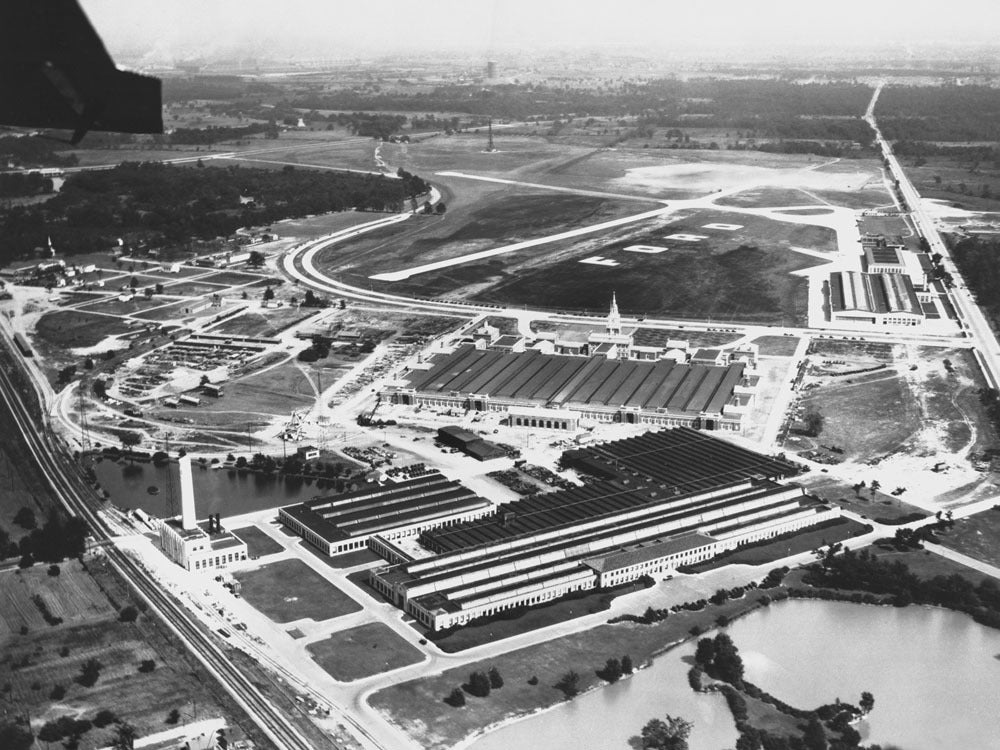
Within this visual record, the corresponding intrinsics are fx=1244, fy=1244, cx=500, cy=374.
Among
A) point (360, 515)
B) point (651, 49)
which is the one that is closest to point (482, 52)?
point (651, 49)

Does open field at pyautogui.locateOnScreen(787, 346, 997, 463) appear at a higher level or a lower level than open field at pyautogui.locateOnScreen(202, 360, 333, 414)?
higher

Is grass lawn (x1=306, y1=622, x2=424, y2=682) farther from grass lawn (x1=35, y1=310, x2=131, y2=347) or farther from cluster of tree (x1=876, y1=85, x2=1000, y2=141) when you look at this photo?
cluster of tree (x1=876, y1=85, x2=1000, y2=141)

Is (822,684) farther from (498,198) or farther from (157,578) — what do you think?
(498,198)

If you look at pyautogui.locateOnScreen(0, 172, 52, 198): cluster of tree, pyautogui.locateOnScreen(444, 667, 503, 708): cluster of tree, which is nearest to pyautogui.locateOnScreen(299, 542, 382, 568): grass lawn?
pyautogui.locateOnScreen(444, 667, 503, 708): cluster of tree

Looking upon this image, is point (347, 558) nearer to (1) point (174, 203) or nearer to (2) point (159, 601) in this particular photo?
(2) point (159, 601)

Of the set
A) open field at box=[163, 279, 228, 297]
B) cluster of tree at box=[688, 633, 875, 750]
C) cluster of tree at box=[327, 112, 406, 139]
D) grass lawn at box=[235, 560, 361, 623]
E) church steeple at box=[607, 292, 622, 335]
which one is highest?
cluster of tree at box=[327, 112, 406, 139]

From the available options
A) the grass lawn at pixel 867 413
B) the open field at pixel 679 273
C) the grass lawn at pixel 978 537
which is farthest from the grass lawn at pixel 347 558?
the open field at pixel 679 273
